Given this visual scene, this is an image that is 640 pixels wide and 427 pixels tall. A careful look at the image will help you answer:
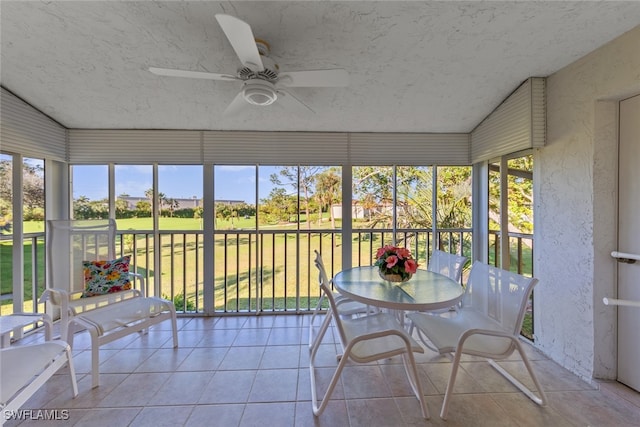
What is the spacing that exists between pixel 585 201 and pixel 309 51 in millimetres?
2374

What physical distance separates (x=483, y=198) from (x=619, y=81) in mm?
1572

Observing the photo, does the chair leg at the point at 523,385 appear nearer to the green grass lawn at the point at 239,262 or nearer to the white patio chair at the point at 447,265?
the white patio chair at the point at 447,265

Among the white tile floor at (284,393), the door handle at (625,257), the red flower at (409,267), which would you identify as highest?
the door handle at (625,257)

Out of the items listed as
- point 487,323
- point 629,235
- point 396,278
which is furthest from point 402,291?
point 629,235

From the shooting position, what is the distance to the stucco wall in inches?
71.6

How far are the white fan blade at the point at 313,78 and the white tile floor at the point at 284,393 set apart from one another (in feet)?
6.91

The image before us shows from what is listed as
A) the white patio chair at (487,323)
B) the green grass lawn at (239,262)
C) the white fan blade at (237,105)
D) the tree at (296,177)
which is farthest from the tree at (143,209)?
the white patio chair at (487,323)

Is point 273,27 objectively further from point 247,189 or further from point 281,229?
point 281,229

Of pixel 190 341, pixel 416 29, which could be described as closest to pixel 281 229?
pixel 190 341

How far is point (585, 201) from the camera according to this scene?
1.92m

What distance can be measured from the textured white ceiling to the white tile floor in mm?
2410

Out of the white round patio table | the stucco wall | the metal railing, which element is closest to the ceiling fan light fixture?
the white round patio table

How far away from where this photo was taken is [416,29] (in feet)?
5.71

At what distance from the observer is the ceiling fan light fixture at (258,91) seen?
160 centimetres
